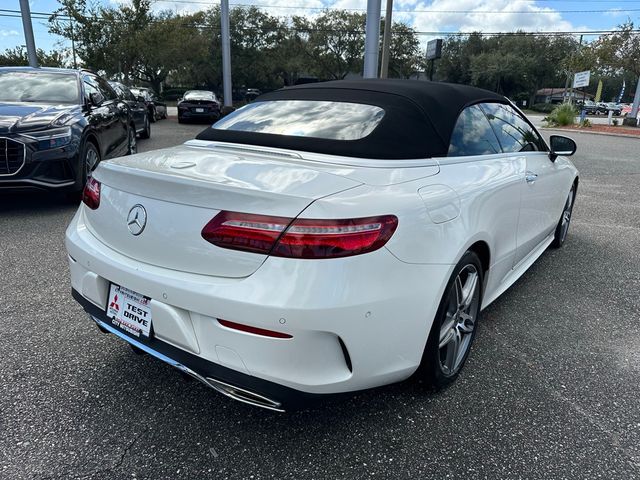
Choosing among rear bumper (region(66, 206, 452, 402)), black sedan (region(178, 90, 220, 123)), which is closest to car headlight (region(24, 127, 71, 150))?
rear bumper (region(66, 206, 452, 402))

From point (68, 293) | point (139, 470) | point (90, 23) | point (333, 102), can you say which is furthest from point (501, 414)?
point (90, 23)

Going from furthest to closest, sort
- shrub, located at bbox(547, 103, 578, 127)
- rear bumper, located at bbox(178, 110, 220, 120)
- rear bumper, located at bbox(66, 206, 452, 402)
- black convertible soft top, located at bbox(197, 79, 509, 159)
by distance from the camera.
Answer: shrub, located at bbox(547, 103, 578, 127)
rear bumper, located at bbox(178, 110, 220, 120)
black convertible soft top, located at bbox(197, 79, 509, 159)
rear bumper, located at bbox(66, 206, 452, 402)

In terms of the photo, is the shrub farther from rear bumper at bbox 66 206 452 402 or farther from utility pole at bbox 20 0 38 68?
rear bumper at bbox 66 206 452 402

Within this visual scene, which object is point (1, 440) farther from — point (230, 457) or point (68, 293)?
point (68, 293)

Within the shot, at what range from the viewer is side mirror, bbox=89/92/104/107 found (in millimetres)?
6508

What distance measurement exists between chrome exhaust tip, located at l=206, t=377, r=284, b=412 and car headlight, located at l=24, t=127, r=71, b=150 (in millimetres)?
4429

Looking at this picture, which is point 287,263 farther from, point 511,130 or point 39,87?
point 39,87

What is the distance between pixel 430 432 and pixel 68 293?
2.68 metres

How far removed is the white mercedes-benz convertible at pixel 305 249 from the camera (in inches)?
67.1

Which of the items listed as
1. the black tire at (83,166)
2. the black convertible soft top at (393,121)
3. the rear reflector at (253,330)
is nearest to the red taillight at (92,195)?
the black convertible soft top at (393,121)

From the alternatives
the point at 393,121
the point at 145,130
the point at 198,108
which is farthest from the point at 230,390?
the point at 198,108

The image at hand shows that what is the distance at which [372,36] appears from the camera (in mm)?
11148

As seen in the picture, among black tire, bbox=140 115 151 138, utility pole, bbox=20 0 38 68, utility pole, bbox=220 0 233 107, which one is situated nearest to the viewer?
black tire, bbox=140 115 151 138

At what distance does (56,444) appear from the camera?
204 centimetres
